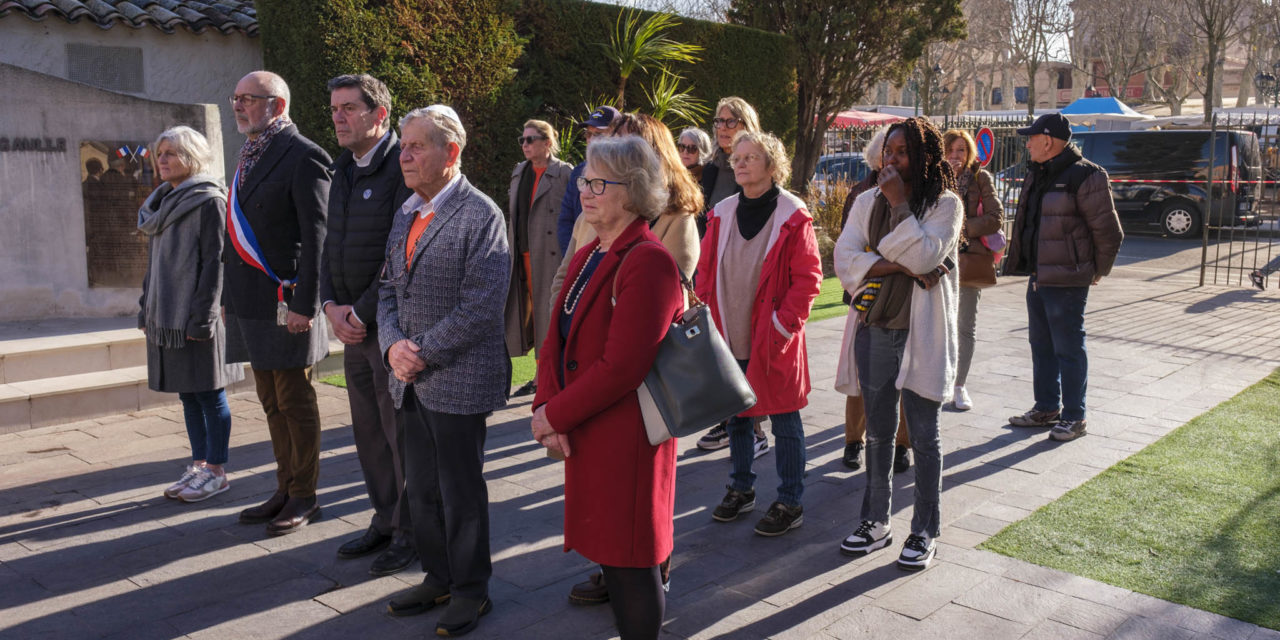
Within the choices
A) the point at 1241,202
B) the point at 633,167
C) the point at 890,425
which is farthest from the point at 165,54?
the point at 1241,202

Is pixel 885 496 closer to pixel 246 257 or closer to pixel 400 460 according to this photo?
pixel 400 460

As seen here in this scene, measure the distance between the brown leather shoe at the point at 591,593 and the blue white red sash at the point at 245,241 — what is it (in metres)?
1.97

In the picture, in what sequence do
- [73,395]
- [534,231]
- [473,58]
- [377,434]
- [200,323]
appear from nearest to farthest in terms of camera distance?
[377,434], [200,323], [73,395], [534,231], [473,58]

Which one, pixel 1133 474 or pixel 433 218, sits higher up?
pixel 433 218

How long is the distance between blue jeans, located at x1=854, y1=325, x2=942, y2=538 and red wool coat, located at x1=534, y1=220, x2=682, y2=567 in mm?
Answer: 1704

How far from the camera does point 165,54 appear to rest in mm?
11391

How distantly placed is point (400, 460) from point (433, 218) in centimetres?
115

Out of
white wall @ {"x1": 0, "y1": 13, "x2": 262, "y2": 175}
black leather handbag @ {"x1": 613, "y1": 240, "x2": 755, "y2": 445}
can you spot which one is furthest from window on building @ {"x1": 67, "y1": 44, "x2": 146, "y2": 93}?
black leather handbag @ {"x1": 613, "y1": 240, "x2": 755, "y2": 445}

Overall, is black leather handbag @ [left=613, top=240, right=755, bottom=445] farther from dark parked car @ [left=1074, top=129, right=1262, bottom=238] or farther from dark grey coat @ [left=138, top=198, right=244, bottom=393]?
dark parked car @ [left=1074, top=129, right=1262, bottom=238]

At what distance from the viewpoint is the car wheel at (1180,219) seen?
20.5 metres

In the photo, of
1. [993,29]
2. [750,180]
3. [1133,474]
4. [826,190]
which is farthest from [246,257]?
[993,29]

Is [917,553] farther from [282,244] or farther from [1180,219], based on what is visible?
[1180,219]

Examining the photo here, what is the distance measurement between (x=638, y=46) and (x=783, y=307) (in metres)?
8.70

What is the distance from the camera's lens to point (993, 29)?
51.2m
